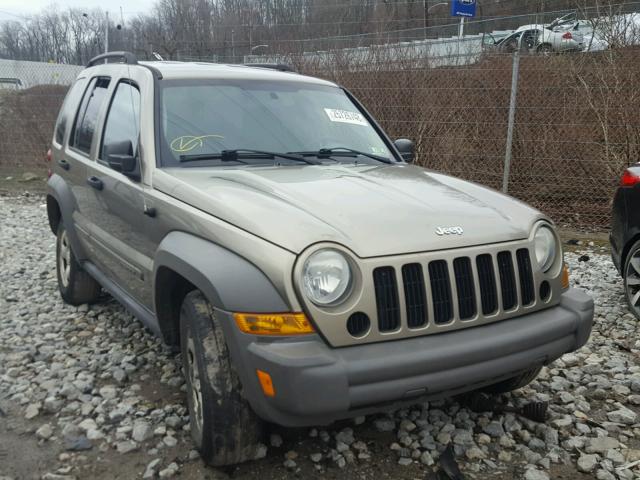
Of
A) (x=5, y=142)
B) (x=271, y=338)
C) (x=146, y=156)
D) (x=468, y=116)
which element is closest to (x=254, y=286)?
(x=271, y=338)

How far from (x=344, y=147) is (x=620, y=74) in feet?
21.0

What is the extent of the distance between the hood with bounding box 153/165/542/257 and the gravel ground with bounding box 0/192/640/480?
1139 millimetres

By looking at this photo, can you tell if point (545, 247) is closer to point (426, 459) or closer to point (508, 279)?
point (508, 279)

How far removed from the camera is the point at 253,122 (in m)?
3.72

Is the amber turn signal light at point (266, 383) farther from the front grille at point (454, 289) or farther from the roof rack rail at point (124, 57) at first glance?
the roof rack rail at point (124, 57)

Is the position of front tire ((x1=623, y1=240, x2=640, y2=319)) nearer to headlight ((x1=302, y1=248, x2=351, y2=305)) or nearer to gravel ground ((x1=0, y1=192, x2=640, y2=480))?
gravel ground ((x1=0, y1=192, x2=640, y2=480))

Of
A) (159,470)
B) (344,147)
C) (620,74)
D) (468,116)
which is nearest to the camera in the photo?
(159,470)

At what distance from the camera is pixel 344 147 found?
392 centimetres

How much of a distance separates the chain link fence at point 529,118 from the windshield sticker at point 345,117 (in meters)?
4.48

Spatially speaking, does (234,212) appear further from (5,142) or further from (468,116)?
(5,142)

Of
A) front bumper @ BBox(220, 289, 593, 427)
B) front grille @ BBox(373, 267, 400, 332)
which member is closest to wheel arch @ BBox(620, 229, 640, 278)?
front bumper @ BBox(220, 289, 593, 427)

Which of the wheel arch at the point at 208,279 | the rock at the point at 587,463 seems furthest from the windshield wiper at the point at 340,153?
the rock at the point at 587,463

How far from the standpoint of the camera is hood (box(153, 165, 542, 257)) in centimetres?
248

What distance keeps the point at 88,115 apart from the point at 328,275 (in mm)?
3215
